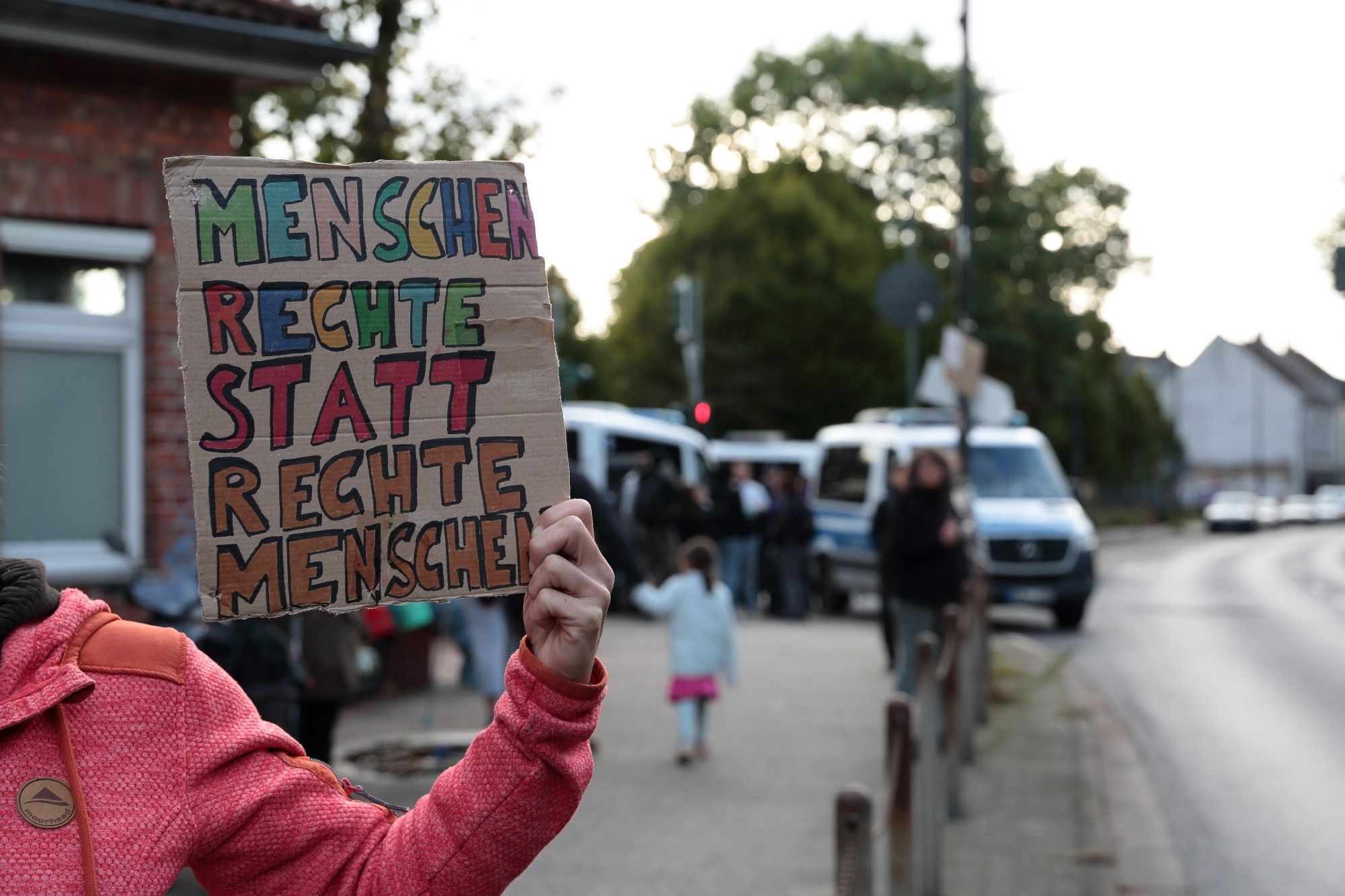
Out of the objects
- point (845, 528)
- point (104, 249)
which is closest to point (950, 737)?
point (104, 249)

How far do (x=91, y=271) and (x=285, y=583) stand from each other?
24.4 ft

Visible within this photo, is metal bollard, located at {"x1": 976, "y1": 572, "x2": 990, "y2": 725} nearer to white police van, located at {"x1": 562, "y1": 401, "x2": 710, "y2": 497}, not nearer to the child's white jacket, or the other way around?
the child's white jacket

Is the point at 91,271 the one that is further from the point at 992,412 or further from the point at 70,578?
the point at 992,412

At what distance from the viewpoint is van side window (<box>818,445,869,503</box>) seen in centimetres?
1939

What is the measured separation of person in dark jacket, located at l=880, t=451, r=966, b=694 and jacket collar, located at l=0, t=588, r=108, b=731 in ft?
27.0

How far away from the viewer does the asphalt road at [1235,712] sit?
7.71 m

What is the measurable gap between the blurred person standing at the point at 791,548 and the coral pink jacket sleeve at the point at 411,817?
17.5 meters

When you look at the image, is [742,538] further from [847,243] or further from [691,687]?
[847,243]

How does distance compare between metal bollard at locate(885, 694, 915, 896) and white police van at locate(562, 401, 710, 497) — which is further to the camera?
white police van at locate(562, 401, 710, 497)

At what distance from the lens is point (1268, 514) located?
264 ft

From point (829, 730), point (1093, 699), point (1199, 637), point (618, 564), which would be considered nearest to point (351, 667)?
point (618, 564)

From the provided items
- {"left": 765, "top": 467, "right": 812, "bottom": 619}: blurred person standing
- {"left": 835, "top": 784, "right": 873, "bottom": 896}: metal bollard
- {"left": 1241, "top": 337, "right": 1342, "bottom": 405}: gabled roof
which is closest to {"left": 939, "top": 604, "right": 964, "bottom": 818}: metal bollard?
{"left": 835, "top": 784, "right": 873, "bottom": 896}: metal bollard

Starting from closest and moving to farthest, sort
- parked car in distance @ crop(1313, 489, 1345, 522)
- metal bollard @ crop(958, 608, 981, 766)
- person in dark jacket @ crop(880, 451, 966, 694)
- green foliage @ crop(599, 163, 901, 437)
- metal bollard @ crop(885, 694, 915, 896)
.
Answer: metal bollard @ crop(885, 694, 915, 896) < metal bollard @ crop(958, 608, 981, 766) < person in dark jacket @ crop(880, 451, 966, 694) < green foliage @ crop(599, 163, 901, 437) < parked car in distance @ crop(1313, 489, 1345, 522)

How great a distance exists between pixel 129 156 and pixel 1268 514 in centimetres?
7939
